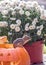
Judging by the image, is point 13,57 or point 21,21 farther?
point 21,21

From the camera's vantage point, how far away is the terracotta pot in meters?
1.02

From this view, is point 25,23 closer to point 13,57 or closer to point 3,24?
point 3,24

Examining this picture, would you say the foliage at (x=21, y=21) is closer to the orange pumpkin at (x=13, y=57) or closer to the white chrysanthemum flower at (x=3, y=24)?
the white chrysanthemum flower at (x=3, y=24)

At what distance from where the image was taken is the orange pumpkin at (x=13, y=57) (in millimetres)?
801

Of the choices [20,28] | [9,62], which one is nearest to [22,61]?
[9,62]

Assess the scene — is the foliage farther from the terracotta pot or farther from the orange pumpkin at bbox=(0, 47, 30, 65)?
the orange pumpkin at bbox=(0, 47, 30, 65)

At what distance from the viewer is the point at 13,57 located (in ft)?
2.65

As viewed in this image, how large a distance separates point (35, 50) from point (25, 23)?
A: 0.44ft

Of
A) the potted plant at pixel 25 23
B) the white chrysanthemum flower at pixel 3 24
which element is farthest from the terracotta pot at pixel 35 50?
the white chrysanthemum flower at pixel 3 24

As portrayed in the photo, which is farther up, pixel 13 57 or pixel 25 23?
pixel 25 23

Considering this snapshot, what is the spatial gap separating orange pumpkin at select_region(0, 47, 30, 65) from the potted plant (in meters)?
0.16

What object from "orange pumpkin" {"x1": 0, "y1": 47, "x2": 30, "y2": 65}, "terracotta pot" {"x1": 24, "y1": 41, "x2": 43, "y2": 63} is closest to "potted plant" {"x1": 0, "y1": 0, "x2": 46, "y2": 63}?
"terracotta pot" {"x1": 24, "y1": 41, "x2": 43, "y2": 63}

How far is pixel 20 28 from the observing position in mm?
979

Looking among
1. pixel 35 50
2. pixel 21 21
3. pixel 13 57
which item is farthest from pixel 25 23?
pixel 13 57
